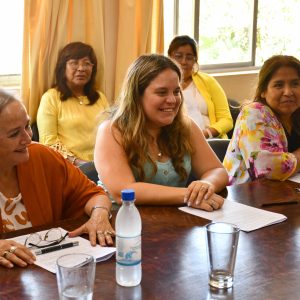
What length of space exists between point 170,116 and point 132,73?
9.7 inches

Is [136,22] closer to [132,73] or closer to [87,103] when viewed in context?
[87,103]

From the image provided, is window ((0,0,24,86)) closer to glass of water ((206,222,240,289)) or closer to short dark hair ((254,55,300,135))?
short dark hair ((254,55,300,135))

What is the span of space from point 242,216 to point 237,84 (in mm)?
3409

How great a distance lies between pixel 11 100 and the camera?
1720 millimetres

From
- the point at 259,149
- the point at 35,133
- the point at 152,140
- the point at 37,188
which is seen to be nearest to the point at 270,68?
the point at 259,149

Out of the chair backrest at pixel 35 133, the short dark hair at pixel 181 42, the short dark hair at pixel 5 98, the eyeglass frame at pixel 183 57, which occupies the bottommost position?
the chair backrest at pixel 35 133

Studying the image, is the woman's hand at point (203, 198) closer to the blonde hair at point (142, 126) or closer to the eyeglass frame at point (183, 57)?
the blonde hair at point (142, 126)

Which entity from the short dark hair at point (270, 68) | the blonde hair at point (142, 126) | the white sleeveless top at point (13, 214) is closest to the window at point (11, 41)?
the blonde hair at point (142, 126)

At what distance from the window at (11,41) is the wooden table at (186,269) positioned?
99.2 inches

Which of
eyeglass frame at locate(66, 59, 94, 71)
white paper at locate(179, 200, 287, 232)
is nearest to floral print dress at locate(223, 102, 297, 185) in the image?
white paper at locate(179, 200, 287, 232)

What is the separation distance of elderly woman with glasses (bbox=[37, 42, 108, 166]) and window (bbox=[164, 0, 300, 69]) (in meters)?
1.03

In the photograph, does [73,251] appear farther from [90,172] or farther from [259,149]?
[259,149]

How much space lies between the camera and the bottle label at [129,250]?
4.05 ft

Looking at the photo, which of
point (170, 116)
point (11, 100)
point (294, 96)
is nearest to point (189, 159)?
point (170, 116)
